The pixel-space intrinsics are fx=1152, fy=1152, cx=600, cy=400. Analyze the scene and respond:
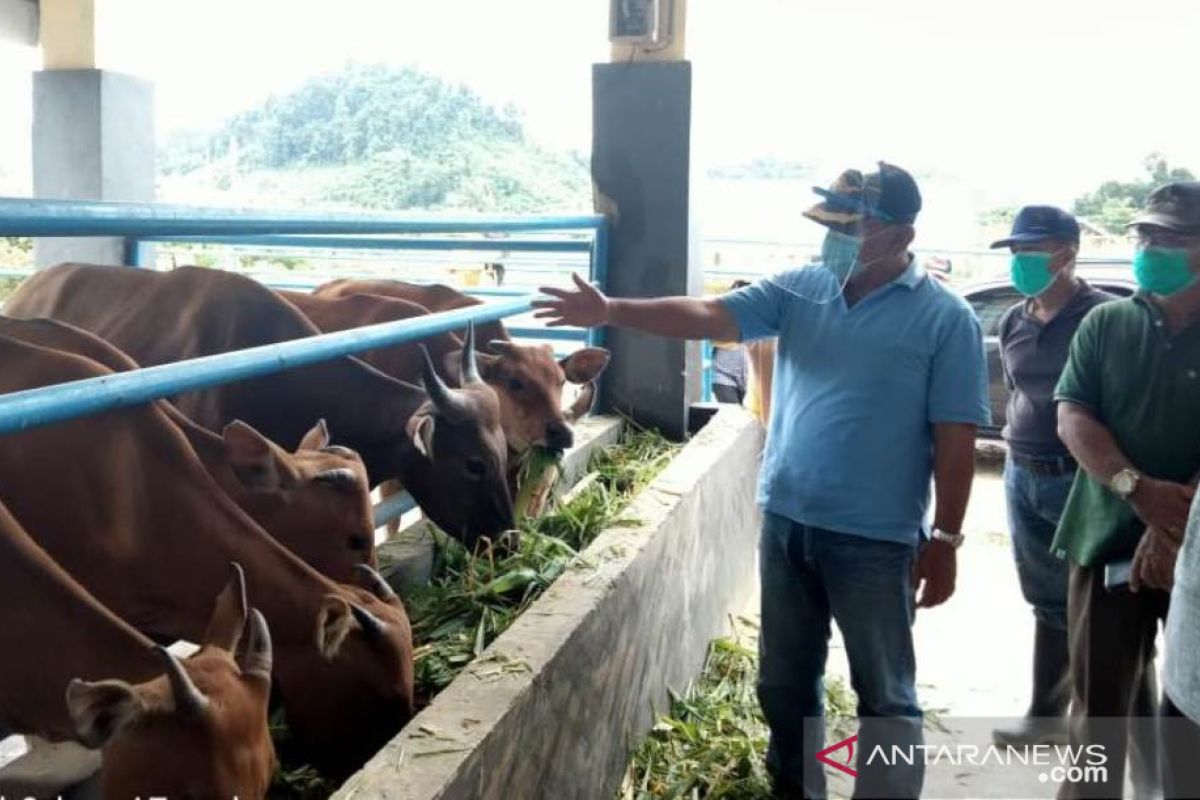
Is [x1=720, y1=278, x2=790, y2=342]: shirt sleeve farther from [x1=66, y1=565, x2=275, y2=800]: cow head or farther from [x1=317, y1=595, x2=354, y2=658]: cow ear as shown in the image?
[x1=66, y1=565, x2=275, y2=800]: cow head

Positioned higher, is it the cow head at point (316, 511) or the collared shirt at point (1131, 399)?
the collared shirt at point (1131, 399)

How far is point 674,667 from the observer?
487 centimetres

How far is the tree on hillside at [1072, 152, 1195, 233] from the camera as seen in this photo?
21484 mm

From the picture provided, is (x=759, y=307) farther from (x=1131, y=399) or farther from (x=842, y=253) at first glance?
(x=1131, y=399)

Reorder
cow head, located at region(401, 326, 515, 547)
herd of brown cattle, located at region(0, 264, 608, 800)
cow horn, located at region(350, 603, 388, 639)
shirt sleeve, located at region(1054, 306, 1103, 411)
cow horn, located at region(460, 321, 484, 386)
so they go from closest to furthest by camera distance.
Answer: herd of brown cattle, located at region(0, 264, 608, 800), cow horn, located at region(350, 603, 388, 639), shirt sleeve, located at region(1054, 306, 1103, 411), cow head, located at region(401, 326, 515, 547), cow horn, located at region(460, 321, 484, 386)

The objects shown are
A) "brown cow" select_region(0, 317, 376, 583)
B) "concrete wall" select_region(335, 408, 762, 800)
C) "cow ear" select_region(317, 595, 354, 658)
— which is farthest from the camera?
"brown cow" select_region(0, 317, 376, 583)

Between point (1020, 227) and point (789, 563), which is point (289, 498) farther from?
point (1020, 227)

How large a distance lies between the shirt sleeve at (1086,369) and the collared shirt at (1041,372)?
843mm

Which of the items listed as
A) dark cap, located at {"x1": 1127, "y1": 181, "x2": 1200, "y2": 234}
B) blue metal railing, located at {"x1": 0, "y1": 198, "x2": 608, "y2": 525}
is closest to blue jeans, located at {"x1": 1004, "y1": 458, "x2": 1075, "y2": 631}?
dark cap, located at {"x1": 1127, "y1": 181, "x2": 1200, "y2": 234}

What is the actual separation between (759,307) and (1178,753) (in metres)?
2.13

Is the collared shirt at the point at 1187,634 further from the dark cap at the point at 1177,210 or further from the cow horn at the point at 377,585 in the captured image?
the cow horn at the point at 377,585

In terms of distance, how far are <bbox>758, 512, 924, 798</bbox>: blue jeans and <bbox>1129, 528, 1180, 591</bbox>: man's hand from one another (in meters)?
0.66

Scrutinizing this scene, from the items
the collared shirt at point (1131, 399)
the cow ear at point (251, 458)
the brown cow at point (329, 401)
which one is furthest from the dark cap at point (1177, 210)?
the cow ear at point (251, 458)

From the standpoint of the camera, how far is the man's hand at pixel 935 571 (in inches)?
142
